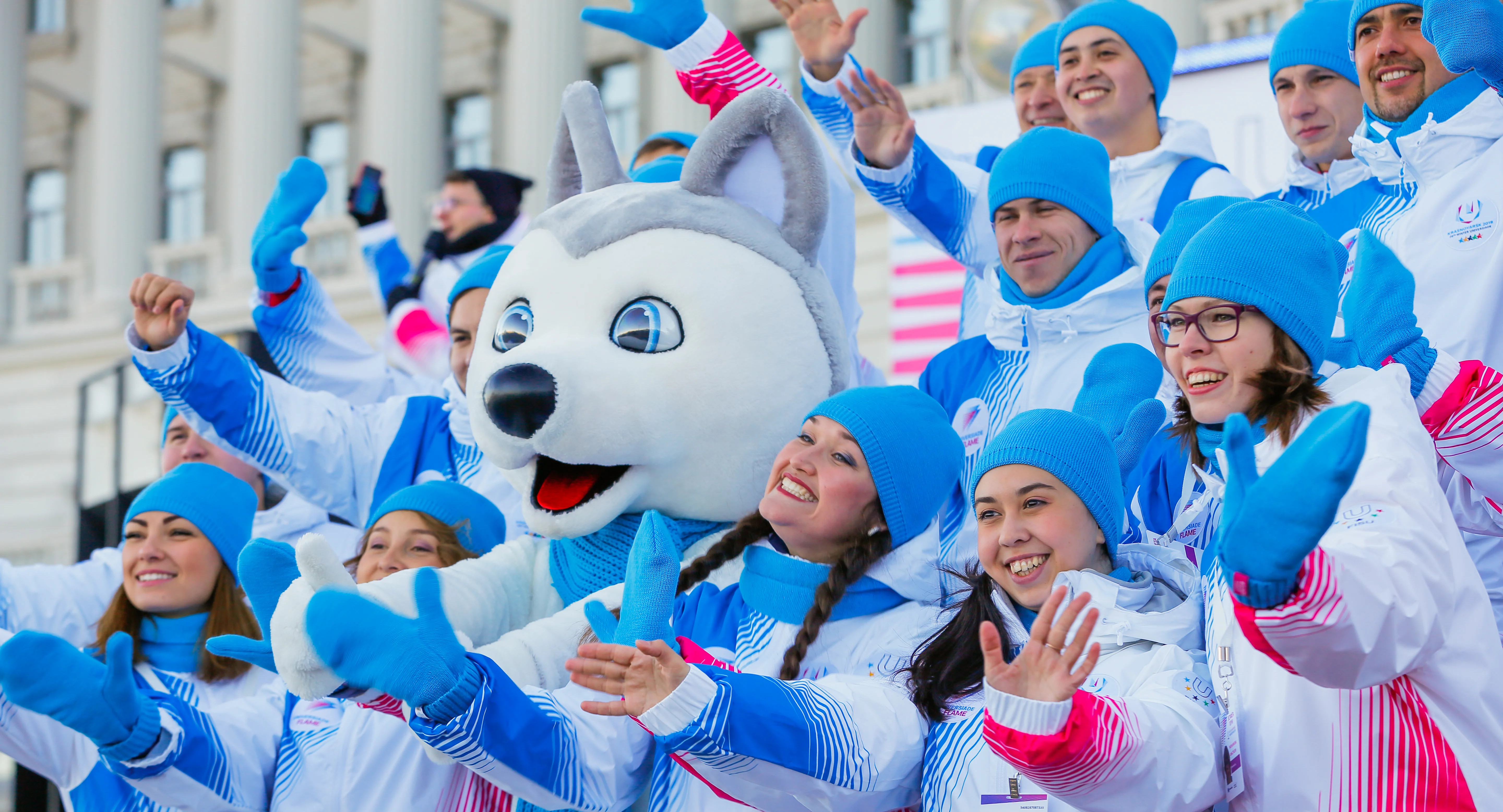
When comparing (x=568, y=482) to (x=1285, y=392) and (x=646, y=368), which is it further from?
(x=1285, y=392)

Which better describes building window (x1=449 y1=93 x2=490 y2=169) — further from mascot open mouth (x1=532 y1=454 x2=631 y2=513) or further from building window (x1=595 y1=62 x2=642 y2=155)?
mascot open mouth (x1=532 y1=454 x2=631 y2=513)

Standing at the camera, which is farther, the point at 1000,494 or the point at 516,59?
the point at 516,59

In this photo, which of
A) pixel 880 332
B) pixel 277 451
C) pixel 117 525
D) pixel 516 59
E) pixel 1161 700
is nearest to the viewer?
pixel 1161 700

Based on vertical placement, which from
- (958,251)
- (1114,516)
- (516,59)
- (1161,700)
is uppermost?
(516,59)

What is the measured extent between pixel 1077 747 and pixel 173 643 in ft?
8.20

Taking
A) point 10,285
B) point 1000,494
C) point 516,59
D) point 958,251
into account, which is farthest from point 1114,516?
point 10,285

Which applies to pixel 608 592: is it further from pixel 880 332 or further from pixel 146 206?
pixel 146 206

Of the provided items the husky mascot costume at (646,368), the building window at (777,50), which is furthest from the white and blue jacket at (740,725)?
the building window at (777,50)

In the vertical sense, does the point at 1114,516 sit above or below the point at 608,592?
above

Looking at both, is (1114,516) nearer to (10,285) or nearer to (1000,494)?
(1000,494)

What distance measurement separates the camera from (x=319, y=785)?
3350mm

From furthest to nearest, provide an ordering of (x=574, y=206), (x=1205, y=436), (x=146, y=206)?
(x=146, y=206) < (x=574, y=206) < (x=1205, y=436)

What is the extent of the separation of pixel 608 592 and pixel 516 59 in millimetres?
14165

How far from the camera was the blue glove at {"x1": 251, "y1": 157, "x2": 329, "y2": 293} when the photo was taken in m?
4.40
